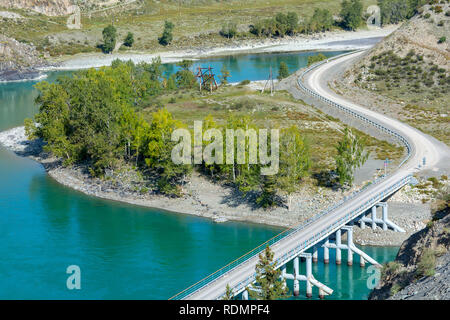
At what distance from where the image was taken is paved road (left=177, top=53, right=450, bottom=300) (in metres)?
55.3

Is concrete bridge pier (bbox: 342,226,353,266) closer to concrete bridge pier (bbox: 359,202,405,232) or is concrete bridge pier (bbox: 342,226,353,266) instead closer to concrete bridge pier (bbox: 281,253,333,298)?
concrete bridge pier (bbox: 359,202,405,232)

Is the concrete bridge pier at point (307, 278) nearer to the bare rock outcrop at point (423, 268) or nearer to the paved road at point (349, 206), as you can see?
the paved road at point (349, 206)

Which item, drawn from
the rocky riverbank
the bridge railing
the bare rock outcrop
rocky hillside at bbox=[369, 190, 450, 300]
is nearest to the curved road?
the bridge railing

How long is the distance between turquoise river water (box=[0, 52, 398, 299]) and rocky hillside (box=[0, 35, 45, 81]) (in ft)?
321

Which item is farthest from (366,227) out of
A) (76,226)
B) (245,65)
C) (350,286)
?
(245,65)

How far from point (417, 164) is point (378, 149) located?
10814mm

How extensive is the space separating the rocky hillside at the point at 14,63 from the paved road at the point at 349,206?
4227 inches

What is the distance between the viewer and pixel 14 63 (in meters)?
193

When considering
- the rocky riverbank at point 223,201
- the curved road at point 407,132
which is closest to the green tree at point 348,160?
the rocky riverbank at point 223,201

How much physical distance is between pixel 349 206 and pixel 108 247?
27.0 meters

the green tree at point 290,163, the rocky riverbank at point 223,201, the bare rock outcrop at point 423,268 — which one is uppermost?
the green tree at point 290,163

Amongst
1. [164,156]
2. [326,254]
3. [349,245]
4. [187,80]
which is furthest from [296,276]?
[187,80]

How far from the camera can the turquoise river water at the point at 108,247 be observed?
62.4 m
